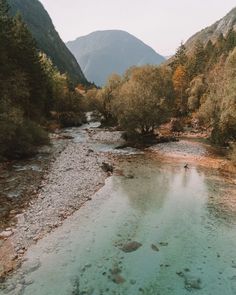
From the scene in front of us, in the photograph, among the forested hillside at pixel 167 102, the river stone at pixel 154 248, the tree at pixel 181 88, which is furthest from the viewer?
the tree at pixel 181 88

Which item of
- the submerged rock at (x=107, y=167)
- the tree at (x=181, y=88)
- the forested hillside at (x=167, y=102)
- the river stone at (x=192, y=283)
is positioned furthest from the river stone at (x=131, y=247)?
the tree at (x=181, y=88)

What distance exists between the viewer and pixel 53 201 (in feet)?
81.3

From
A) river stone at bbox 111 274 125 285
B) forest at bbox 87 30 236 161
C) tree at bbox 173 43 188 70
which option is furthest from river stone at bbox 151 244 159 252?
tree at bbox 173 43 188 70

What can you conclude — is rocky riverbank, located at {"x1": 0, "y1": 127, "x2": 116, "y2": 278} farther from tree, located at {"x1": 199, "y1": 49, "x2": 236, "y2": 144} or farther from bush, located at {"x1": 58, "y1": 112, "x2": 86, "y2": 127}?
bush, located at {"x1": 58, "y1": 112, "x2": 86, "y2": 127}

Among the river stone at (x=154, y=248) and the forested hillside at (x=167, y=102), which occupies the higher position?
the forested hillside at (x=167, y=102)

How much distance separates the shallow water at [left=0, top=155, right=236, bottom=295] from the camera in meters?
15.0

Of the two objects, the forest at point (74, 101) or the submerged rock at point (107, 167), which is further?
the forest at point (74, 101)

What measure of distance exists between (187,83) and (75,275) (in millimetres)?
83698

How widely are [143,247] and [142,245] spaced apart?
0.79ft

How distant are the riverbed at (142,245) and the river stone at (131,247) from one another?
0.03 meters

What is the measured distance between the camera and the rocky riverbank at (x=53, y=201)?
1794 centimetres

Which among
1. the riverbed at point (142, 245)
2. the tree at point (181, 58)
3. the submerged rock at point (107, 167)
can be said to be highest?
the tree at point (181, 58)

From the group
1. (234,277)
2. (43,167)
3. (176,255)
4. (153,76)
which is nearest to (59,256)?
(176,255)

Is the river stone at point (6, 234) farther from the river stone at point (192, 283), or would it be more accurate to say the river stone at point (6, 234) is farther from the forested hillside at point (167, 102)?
the forested hillside at point (167, 102)
